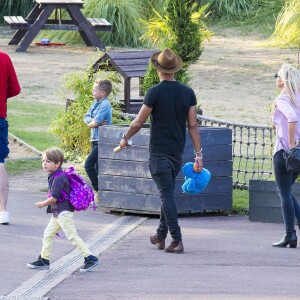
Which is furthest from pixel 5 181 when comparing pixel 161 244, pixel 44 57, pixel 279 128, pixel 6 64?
pixel 44 57

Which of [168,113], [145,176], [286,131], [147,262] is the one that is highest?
[168,113]

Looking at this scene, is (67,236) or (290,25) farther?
(290,25)

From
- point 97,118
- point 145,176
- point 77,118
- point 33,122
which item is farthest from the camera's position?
point 33,122

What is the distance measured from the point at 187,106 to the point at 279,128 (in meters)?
0.80

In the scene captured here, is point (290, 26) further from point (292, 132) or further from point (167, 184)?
point (167, 184)

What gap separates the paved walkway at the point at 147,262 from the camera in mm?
7312

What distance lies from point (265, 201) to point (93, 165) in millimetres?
1792

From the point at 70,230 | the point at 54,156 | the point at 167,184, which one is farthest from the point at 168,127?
the point at 70,230

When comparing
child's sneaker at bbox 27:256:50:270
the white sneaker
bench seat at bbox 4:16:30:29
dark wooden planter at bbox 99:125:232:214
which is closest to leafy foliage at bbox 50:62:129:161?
dark wooden planter at bbox 99:125:232:214

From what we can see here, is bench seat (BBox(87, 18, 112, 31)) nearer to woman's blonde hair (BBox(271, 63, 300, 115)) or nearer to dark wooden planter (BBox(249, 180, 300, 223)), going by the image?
dark wooden planter (BBox(249, 180, 300, 223))

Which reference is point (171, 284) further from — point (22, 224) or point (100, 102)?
point (100, 102)

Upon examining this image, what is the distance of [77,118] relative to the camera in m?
12.3

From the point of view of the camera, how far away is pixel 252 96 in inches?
770

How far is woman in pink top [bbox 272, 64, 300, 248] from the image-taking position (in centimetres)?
875
